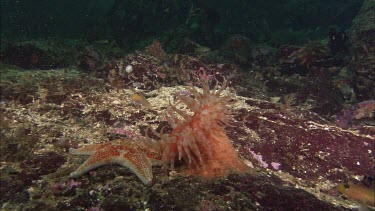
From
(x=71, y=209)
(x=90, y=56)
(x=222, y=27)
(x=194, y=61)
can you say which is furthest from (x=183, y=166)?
(x=222, y=27)

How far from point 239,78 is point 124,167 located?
5.54 m

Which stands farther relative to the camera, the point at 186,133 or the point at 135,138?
the point at 135,138

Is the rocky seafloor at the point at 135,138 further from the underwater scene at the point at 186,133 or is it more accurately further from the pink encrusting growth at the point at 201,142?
the pink encrusting growth at the point at 201,142

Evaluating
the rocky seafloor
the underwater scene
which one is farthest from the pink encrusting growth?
the rocky seafloor

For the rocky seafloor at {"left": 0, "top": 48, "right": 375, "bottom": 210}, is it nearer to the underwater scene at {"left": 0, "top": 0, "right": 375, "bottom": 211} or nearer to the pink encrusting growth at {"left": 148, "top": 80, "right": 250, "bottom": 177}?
the underwater scene at {"left": 0, "top": 0, "right": 375, "bottom": 211}

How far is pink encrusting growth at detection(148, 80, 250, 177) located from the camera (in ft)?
9.91

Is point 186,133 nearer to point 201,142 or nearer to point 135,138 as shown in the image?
point 201,142

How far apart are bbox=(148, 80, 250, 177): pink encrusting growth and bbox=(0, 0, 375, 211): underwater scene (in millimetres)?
15

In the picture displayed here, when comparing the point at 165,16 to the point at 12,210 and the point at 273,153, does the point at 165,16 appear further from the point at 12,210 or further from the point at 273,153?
the point at 12,210

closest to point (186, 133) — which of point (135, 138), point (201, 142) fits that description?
point (201, 142)

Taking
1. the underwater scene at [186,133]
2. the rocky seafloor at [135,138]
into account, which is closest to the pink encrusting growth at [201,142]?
the underwater scene at [186,133]

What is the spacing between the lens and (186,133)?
2.99m

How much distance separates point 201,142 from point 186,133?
0.90 feet

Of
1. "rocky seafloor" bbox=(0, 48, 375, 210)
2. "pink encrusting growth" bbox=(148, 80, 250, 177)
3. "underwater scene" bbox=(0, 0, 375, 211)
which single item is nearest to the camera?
"rocky seafloor" bbox=(0, 48, 375, 210)
